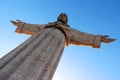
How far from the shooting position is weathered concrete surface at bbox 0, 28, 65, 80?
4547mm

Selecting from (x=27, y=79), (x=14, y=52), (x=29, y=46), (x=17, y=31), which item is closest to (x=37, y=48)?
(x=29, y=46)

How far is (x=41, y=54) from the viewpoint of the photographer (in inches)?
215

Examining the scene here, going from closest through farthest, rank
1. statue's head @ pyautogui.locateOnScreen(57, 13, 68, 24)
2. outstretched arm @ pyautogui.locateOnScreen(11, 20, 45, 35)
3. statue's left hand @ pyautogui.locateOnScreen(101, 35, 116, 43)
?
statue's left hand @ pyautogui.locateOnScreen(101, 35, 116, 43) < statue's head @ pyautogui.locateOnScreen(57, 13, 68, 24) < outstretched arm @ pyautogui.locateOnScreen(11, 20, 45, 35)

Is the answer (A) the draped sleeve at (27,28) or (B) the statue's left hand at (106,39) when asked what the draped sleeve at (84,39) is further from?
(A) the draped sleeve at (27,28)

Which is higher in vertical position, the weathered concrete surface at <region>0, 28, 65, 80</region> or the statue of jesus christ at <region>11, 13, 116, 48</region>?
the statue of jesus christ at <region>11, 13, 116, 48</region>

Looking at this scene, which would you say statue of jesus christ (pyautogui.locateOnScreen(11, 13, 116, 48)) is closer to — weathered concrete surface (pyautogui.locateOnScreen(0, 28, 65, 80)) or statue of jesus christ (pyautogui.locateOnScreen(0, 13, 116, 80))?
statue of jesus christ (pyautogui.locateOnScreen(0, 13, 116, 80))

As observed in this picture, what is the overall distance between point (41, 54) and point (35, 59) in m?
0.30

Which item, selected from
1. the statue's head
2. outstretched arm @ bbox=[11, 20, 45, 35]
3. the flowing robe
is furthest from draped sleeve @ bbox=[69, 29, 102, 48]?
outstretched arm @ bbox=[11, 20, 45, 35]

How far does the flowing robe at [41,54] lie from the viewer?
460 cm

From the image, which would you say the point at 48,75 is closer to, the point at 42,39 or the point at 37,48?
the point at 37,48

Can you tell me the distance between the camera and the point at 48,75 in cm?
488

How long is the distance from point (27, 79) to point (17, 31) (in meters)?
4.13

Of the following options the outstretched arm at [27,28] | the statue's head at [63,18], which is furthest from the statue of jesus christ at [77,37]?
the outstretched arm at [27,28]

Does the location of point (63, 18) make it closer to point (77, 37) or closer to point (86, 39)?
point (77, 37)
